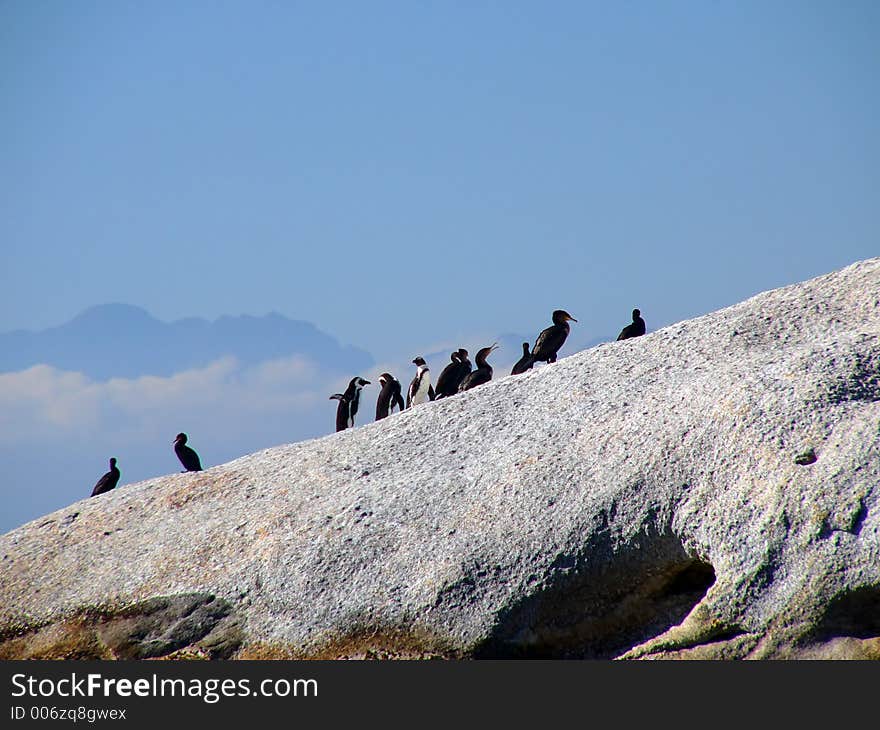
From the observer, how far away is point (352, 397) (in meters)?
25.5

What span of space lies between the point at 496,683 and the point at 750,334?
6.03 metres

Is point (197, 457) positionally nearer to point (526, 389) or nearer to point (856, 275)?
→ point (526, 389)

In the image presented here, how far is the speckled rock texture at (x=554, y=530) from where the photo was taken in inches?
510

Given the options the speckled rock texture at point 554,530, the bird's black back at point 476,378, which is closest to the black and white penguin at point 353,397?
the bird's black back at point 476,378

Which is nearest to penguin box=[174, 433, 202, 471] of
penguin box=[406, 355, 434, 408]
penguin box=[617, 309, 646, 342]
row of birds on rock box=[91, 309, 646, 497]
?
row of birds on rock box=[91, 309, 646, 497]

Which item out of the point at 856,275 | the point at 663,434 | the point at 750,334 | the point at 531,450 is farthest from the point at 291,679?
the point at 856,275

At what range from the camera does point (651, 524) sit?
13625 mm

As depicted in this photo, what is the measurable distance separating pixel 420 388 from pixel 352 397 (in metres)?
1.37

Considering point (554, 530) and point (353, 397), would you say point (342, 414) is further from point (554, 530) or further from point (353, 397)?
point (554, 530)

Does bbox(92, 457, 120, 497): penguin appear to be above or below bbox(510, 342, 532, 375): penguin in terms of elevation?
below

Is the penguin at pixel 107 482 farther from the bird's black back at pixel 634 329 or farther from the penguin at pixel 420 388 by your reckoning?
the bird's black back at pixel 634 329

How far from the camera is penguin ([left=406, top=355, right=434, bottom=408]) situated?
2541cm

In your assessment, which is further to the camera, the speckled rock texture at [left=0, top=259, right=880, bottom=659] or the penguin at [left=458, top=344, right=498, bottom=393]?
the penguin at [left=458, top=344, right=498, bottom=393]

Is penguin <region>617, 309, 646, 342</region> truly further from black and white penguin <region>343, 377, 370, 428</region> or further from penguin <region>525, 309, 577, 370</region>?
black and white penguin <region>343, 377, 370, 428</region>
